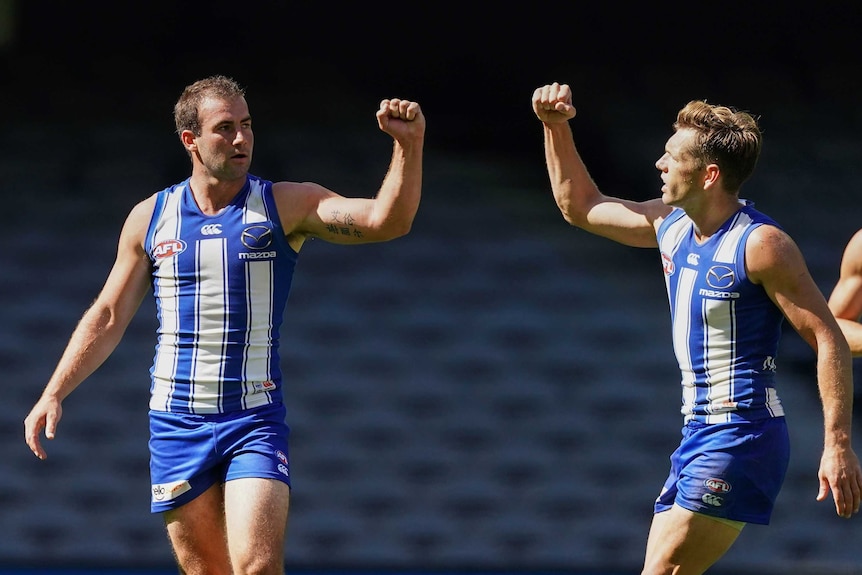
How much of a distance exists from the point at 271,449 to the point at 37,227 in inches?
144

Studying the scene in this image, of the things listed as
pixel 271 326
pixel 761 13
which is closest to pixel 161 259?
pixel 271 326

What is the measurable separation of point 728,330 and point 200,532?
159 centimetres

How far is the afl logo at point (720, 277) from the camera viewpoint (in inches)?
153

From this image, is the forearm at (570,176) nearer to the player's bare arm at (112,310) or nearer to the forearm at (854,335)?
the forearm at (854,335)

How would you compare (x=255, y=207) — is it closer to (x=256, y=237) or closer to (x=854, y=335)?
(x=256, y=237)

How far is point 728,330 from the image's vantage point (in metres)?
3.93

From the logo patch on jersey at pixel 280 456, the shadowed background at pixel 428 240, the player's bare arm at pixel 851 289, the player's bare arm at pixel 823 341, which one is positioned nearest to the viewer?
the player's bare arm at pixel 823 341

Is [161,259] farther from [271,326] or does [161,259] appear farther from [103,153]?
[103,153]

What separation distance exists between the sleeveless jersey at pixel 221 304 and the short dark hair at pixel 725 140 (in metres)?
1.21

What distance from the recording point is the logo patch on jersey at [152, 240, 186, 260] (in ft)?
13.8

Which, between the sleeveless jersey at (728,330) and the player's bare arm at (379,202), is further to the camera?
the player's bare arm at (379,202)

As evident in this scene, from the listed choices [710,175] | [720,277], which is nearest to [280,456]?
[720,277]

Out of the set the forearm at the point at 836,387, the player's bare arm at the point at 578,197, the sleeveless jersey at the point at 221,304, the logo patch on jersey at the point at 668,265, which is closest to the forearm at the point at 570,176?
the player's bare arm at the point at 578,197

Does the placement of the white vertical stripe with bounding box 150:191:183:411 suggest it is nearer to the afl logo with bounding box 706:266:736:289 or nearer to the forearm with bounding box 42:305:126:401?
the forearm with bounding box 42:305:126:401
